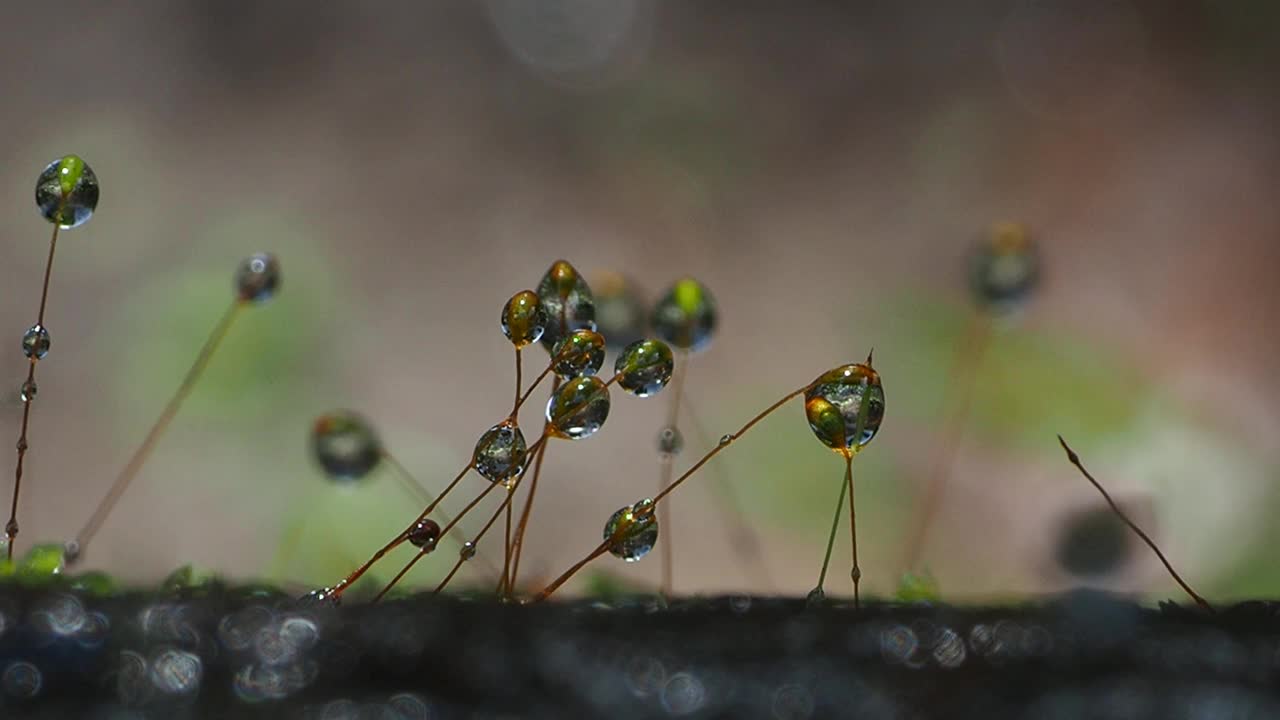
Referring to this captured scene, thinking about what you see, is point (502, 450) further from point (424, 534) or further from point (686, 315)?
point (686, 315)

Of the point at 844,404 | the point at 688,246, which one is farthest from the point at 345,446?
the point at 688,246

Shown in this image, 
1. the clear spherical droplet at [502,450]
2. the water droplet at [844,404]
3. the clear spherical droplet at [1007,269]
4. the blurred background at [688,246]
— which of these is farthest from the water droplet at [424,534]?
the blurred background at [688,246]

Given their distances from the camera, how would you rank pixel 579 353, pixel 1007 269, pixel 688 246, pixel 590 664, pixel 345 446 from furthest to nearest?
pixel 688 246 < pixel 1007 269 < pixel 345 446 < pixel 579 353 < pixel 590 664

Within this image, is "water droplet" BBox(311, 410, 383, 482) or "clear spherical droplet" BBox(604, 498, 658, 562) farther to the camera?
"water droplet" BBox(311, 410, 383, 482)

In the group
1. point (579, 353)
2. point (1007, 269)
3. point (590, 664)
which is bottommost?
point (590, 664)

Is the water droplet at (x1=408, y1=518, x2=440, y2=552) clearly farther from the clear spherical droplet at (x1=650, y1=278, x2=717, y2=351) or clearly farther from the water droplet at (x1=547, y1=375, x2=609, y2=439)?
the clear spherical droplet at (x1=650, y1=278, x2=717, y2=351)

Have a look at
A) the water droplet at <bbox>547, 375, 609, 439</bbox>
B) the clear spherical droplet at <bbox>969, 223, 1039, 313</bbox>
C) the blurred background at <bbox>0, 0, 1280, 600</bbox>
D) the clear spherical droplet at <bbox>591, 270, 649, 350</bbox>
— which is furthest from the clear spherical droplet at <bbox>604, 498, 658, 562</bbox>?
the blurred background at <bbox>0, 0, 1280, 600</bbox>

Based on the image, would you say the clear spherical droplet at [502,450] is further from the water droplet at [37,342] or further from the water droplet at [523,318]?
the water droplet at [37,342]
